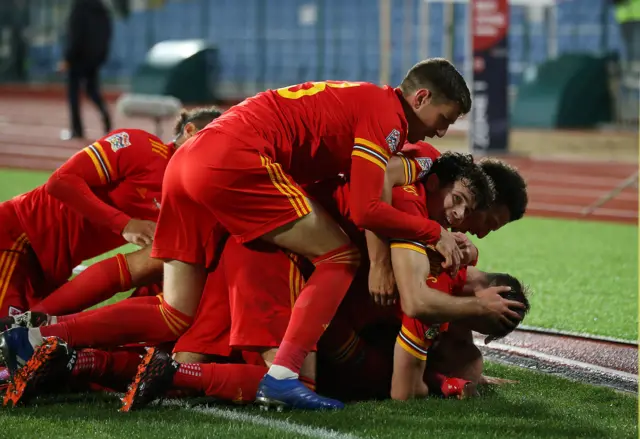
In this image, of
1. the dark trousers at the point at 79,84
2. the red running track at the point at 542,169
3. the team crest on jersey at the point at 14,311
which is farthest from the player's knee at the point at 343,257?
the dark trousers at the point at 79,84

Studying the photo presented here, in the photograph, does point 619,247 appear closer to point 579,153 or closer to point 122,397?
point 122,397

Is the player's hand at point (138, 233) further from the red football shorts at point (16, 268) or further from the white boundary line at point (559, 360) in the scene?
the white boundary line at point (559, 360)

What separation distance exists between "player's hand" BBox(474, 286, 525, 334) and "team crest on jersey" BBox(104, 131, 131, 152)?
1684 millimetres

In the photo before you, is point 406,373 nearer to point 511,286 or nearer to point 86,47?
point 511,286

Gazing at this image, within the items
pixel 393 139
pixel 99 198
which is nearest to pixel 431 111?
pixel 393 139

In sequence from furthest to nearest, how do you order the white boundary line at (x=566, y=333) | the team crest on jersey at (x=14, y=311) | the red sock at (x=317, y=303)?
the white boundary line at (x=566, y=333) < the team crest on jersey at (x=14, y=311) < the red sock at (x=317, y=303)

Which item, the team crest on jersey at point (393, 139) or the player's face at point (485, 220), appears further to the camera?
the player's face at point (485, 220)

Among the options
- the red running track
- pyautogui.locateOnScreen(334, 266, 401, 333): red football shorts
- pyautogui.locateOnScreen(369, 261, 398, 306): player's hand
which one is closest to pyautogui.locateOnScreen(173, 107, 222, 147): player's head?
pyautogui.locateOnScreen(334, 266, 401, 333): red football shorts

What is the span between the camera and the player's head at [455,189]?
178 inches

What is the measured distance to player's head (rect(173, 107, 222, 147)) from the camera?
5.05 m

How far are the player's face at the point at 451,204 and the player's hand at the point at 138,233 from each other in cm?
121

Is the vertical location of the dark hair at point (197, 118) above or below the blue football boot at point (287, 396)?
above

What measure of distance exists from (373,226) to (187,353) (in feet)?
2.97

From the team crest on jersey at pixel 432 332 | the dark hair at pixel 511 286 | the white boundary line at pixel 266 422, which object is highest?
A: the dark hair at pixel 511 286
